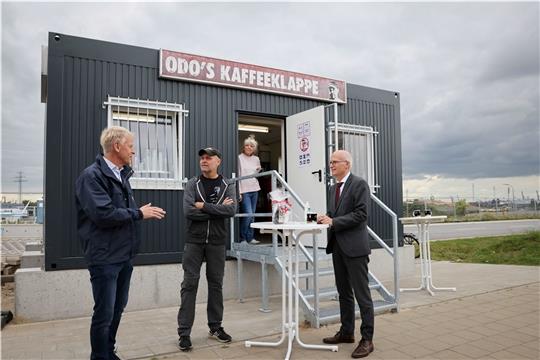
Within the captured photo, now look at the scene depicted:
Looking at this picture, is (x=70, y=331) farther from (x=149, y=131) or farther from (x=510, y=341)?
(x=510, y=341)

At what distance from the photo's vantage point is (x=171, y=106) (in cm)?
619

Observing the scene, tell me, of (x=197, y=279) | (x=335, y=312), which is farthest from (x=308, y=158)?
(x=197, y=279)

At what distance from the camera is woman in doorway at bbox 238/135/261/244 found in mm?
6379

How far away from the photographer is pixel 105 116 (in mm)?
5746

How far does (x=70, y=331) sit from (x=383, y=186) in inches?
228

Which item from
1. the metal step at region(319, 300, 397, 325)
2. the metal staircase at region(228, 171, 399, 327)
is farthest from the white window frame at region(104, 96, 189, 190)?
the metal step at region(319, 300, 397, 325)

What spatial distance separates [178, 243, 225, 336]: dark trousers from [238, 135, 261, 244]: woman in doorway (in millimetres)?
2158

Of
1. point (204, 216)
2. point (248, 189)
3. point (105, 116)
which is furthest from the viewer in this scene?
point (248, 189)

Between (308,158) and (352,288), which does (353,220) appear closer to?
(352,288)

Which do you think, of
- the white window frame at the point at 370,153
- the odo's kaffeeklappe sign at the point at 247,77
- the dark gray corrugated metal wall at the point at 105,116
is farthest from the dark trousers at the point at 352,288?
the white window frame at the point at 370,153

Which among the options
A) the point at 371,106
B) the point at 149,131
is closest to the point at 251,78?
the point at 149,131

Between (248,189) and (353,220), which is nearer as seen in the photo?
(353,220)

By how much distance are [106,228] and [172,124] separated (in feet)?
11.7

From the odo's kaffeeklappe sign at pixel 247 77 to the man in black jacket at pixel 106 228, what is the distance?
3310 millimetres
